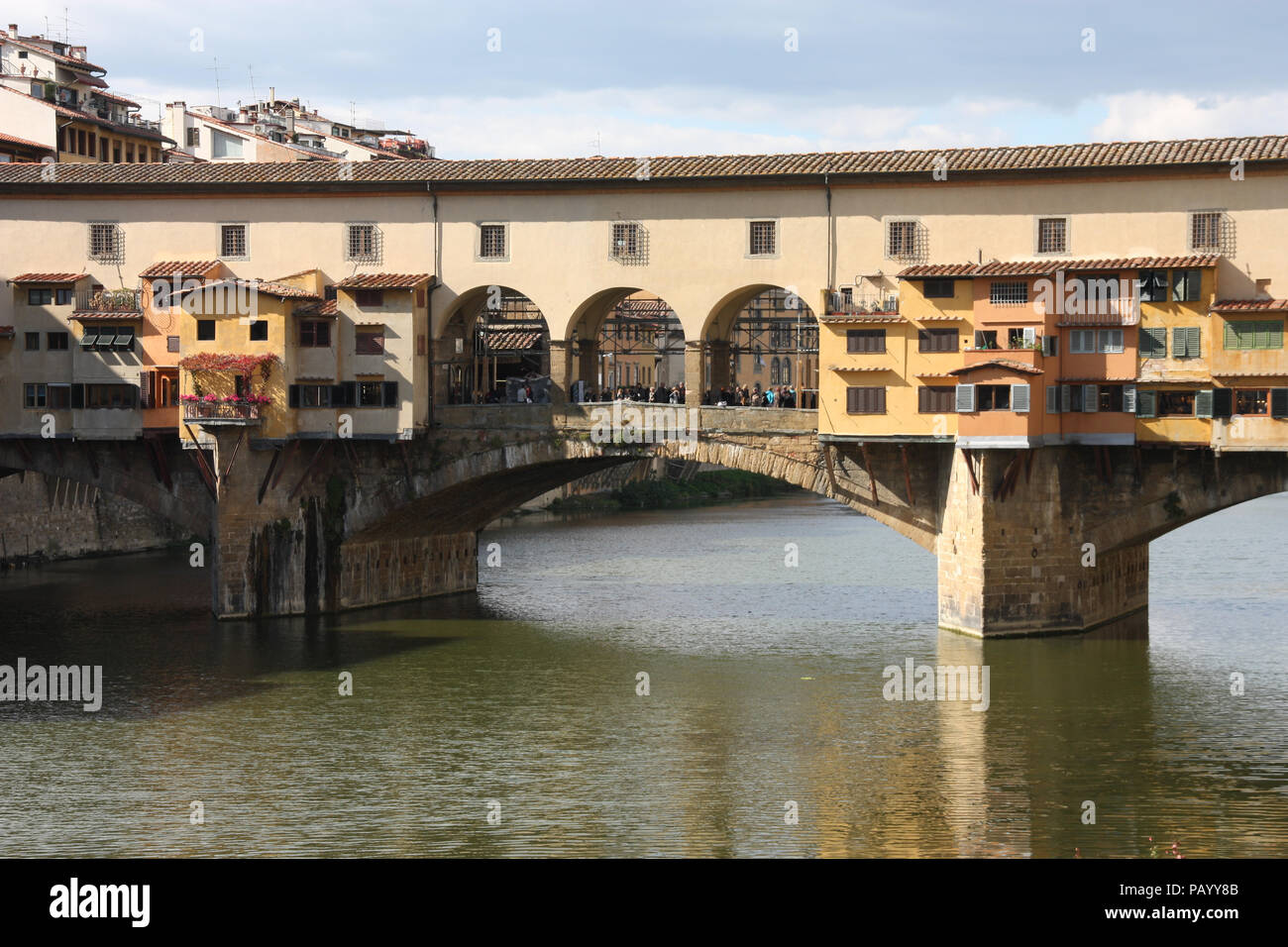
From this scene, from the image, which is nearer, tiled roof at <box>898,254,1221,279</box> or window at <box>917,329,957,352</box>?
A: tiled roof at <box>898,254,1221,279</box>

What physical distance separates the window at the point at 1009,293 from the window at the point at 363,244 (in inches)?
630

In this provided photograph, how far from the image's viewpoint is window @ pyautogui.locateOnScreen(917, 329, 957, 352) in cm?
4106

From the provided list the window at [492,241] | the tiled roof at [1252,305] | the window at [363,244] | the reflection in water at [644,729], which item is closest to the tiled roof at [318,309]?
the window at [363,244]

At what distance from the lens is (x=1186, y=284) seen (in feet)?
130

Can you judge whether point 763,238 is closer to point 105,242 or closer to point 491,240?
point 491,240

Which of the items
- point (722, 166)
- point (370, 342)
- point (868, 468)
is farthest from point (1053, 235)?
point (370, 342)

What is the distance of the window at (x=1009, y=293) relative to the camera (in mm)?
40375

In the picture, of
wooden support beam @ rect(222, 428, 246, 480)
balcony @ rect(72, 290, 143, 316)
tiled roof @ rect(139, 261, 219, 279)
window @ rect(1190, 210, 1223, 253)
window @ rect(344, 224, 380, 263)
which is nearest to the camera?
window @ rect(1190, 210, 1223, 253)

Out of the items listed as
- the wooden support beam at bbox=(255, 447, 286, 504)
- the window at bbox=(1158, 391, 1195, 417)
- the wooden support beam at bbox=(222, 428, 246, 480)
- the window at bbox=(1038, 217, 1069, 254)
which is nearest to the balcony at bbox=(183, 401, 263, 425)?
the wooden support beam at bbox=(222, 428, 246, 480)

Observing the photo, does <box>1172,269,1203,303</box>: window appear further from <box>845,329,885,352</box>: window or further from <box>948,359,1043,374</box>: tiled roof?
<box>845,329,885,352</box>: window

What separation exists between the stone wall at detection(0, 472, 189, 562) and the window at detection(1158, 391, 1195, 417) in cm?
3459

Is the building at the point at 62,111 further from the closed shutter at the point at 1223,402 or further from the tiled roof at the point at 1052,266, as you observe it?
the closed shutter at the point at 1223,402

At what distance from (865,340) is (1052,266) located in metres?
4.61

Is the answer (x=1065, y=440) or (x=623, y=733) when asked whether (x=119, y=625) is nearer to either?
(x=623, y=733)
